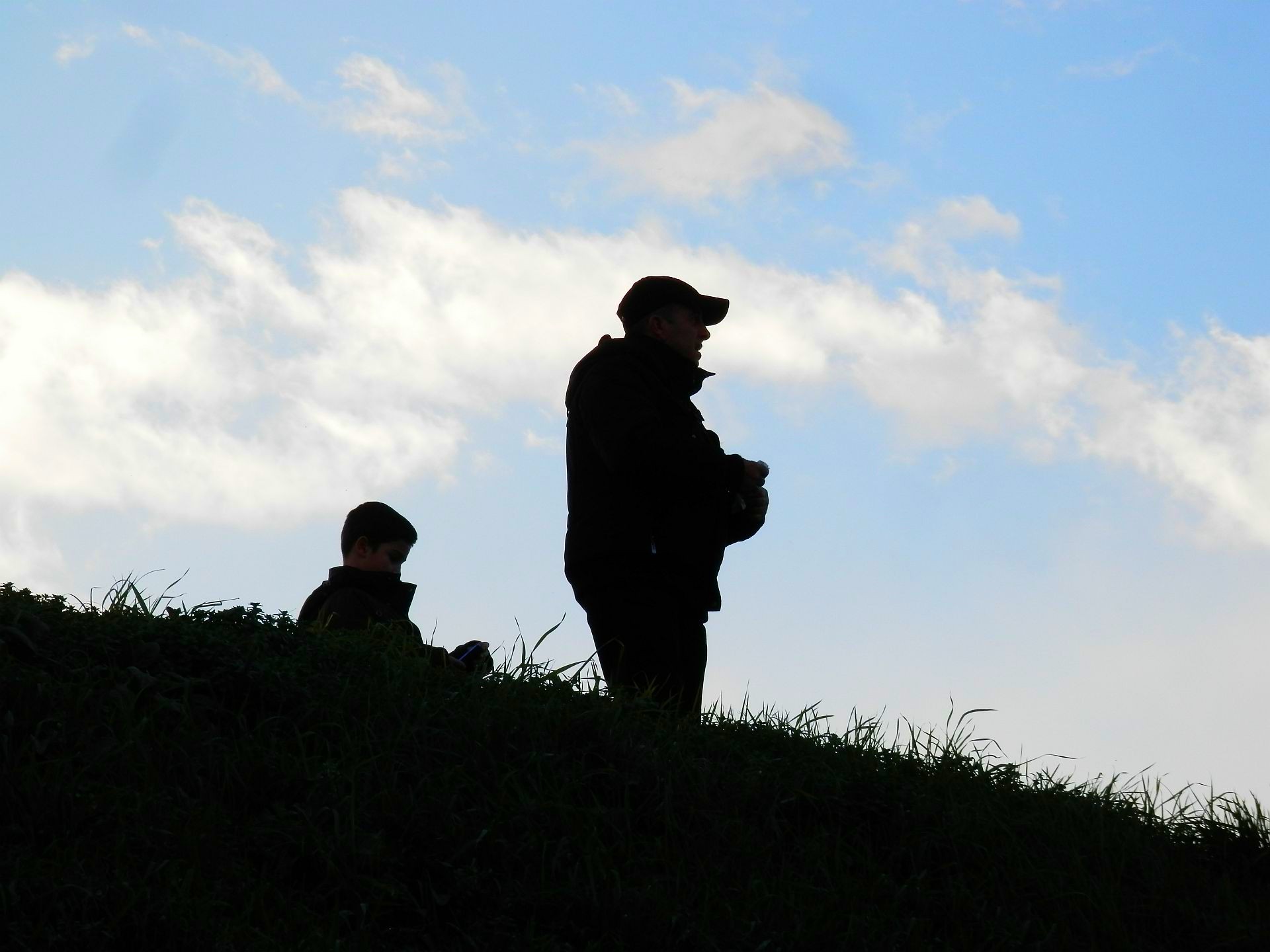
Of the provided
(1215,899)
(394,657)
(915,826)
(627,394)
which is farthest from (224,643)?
(1215,899)

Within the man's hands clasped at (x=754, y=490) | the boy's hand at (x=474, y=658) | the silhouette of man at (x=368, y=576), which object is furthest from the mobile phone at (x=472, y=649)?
the man's hands clasped at (x=754, y=490)

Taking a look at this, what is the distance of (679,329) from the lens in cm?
600

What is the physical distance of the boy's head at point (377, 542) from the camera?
20.7ft

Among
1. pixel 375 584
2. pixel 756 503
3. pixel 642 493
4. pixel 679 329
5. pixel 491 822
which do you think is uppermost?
pixel 679 329

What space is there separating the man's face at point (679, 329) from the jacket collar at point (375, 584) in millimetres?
1658

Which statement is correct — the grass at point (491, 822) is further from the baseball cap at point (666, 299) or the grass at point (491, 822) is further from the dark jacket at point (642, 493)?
the baseball cap at point (666, 299)

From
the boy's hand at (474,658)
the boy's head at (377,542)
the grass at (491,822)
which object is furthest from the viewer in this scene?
the boy's head at (377,542)

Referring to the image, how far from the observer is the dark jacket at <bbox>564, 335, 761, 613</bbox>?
5465 millimetres

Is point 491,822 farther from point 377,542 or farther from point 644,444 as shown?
point 377,542

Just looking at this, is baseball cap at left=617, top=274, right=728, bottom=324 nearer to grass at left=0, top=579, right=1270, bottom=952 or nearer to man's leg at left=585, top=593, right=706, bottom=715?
man's leg at left=585, top=593, right=706, bottom=715

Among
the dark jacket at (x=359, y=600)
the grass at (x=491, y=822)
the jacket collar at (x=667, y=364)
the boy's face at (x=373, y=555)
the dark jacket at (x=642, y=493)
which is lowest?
the grass at (x=491, y=822)

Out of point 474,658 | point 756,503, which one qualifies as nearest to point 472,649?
point 474,658

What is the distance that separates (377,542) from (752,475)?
1.83m

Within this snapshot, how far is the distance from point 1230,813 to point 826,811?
168 cm
